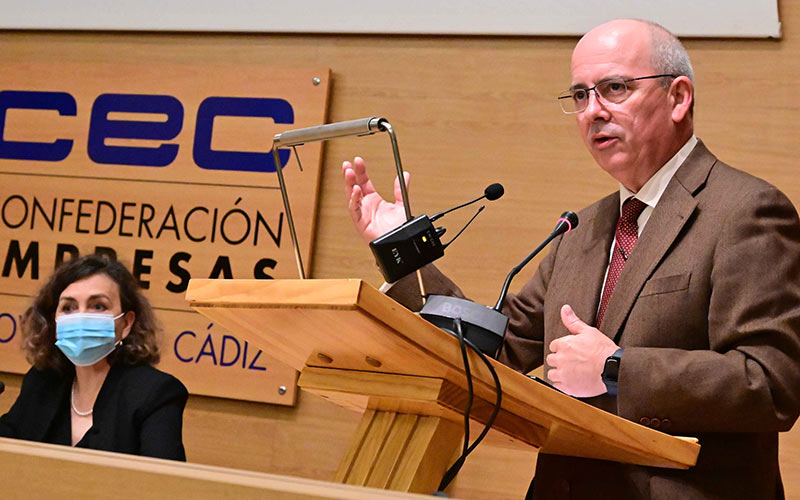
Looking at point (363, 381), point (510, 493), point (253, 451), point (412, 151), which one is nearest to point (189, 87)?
point (412, 151)

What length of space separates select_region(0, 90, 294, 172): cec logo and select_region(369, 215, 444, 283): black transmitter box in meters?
2.09

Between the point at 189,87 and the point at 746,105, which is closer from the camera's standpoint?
the point at 746,105

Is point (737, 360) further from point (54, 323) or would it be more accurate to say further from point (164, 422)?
point (54, 323)

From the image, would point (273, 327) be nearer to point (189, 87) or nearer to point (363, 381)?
point (363, 381)

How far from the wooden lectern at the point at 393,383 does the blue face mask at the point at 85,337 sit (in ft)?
4.96

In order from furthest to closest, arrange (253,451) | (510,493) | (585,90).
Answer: (253,451)
(510,493)
(585,90)

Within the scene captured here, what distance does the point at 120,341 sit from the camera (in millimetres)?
2730

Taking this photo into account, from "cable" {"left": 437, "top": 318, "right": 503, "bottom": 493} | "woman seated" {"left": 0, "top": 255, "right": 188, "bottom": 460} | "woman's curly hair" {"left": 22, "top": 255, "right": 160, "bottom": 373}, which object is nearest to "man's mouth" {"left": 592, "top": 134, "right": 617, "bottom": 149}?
"cable" {"left": 437, "top": 318, "right": 503, "bottom": 493}

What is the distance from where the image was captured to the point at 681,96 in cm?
189

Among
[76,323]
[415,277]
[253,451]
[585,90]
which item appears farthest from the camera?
[253,451]

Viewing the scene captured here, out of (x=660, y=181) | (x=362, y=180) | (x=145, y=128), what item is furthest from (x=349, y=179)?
(x=145, y=128)

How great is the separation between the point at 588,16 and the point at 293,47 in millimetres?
1098

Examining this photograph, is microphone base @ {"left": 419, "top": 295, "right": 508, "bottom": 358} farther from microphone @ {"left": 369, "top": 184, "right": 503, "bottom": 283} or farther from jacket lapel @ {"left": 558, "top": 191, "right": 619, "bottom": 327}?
jacket lapel @ {"left": 558, "top": 191, "right": 619, "bottom": 327}

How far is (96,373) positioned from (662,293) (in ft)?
5.85
